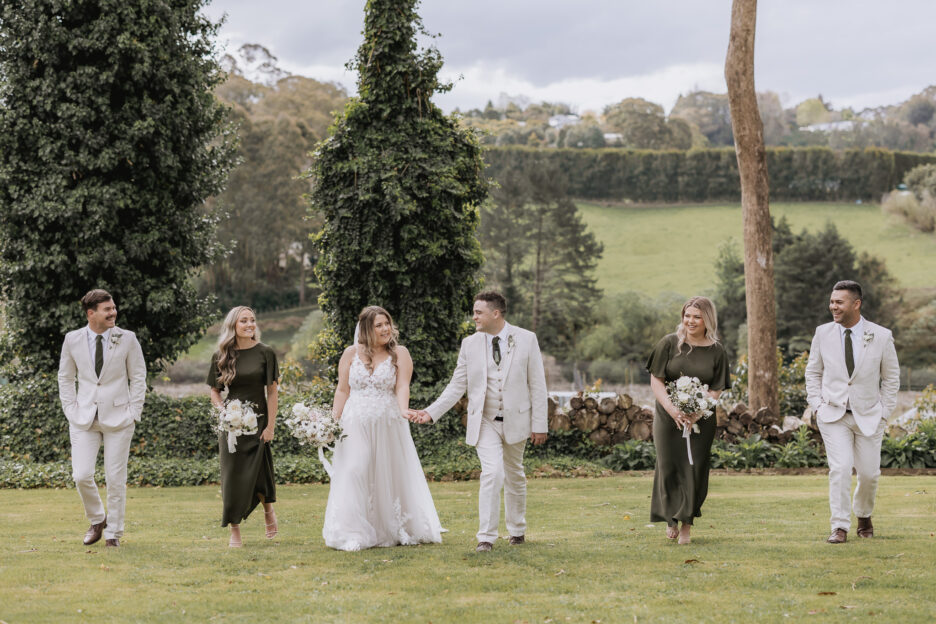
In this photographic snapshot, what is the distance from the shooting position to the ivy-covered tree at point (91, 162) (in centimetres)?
1567

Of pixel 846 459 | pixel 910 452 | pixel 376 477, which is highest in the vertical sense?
pixel 846 459

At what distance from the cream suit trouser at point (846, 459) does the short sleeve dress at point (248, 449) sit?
4.57 metres

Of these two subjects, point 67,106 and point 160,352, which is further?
point 160,352

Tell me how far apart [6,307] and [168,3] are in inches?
229

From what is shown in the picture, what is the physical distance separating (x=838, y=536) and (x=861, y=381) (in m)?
1.25

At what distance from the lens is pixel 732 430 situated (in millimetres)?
15812

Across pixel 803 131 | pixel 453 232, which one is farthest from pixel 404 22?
pixel 803 131

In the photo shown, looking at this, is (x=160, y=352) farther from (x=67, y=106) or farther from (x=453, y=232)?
(x=453, y=232)

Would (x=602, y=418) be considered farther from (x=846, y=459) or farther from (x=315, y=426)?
(x=315, y=426)

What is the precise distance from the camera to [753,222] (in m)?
16.5

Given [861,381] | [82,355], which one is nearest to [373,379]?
[82,355]

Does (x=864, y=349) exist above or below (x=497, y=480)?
above

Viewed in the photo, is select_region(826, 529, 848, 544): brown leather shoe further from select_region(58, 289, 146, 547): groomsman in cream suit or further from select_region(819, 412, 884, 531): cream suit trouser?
select_region(58, 289, 146, 547): groomsman in cream suit

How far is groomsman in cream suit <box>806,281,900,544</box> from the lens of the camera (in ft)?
25.0
